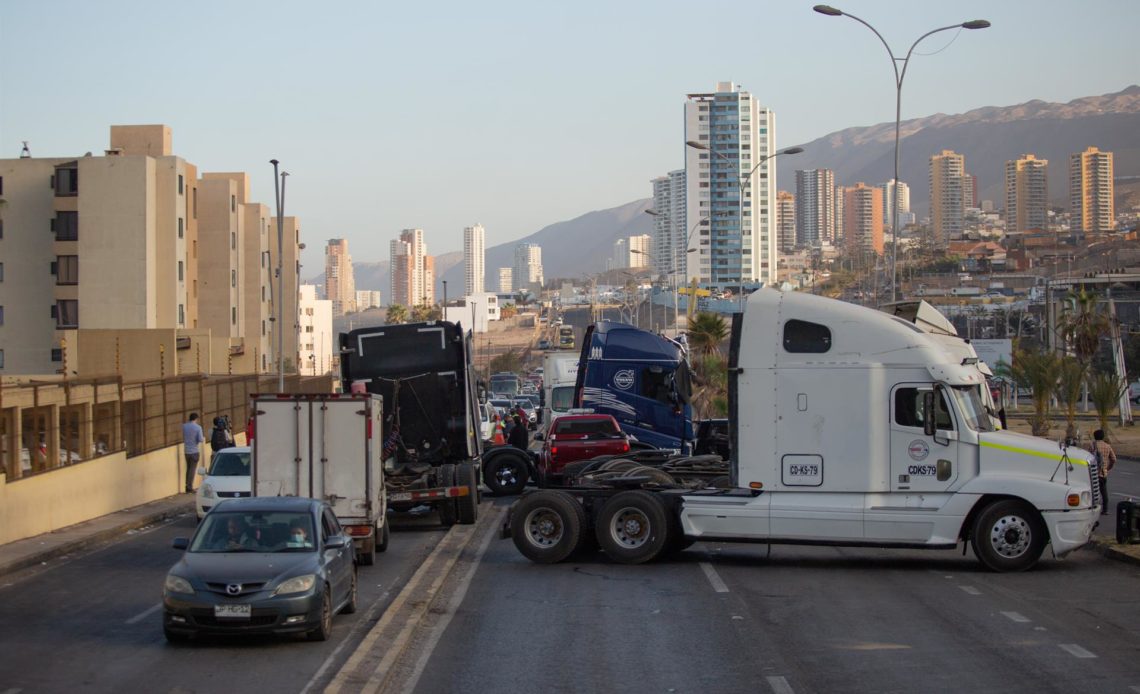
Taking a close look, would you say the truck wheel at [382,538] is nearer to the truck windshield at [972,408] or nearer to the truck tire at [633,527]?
the truck tire at [633,527]

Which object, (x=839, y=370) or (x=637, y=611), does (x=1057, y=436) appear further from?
(x=637, y=611)

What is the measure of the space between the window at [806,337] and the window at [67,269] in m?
55.8

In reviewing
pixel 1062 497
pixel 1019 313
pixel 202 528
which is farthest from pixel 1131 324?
pixel 202 528

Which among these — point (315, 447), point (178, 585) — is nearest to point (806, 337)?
point (315, 447)

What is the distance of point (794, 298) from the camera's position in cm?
1694

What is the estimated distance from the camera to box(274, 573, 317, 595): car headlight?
1146 centimetres

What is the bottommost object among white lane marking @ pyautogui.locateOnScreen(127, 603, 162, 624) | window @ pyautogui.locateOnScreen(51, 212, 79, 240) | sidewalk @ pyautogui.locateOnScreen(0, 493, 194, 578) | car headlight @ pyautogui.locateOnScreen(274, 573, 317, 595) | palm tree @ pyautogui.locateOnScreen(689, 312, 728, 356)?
sidewalk @ pyautogui.locateOnScreen(0, 493, 194, 578)

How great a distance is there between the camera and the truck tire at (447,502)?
22.2 m

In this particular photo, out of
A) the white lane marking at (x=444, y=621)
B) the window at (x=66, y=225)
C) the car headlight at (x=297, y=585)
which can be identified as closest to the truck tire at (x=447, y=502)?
the white lane marking at (x=444, y=621)

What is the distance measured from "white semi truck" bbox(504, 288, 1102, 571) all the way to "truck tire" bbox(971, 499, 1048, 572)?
0.01m

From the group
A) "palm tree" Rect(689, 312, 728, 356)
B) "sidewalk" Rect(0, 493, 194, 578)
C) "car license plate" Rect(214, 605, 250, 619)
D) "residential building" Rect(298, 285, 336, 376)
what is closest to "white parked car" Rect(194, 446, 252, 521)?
"sidewalk" Rect(0, 493, 194, 578)

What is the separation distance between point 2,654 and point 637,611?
250 inches

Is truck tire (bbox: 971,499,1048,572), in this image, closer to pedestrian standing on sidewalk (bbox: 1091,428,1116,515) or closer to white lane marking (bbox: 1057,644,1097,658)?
white lane marking (bbox: 1057,644,1097,658)

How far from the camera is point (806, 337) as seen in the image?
16.7 metres
